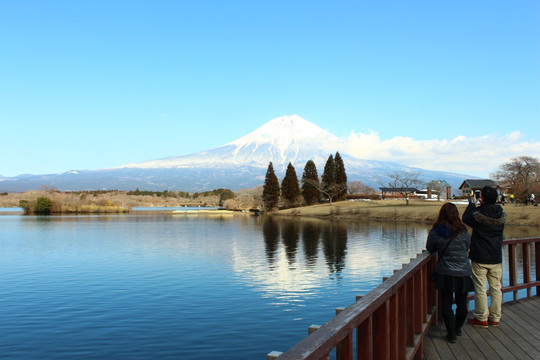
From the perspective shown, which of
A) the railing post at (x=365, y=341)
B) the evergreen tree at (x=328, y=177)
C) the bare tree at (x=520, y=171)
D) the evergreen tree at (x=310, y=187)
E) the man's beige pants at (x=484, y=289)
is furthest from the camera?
the evergreen tree at (x=310, y=187)

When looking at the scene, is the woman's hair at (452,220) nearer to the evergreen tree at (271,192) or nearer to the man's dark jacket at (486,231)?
the man's dark jacket at (486,231)

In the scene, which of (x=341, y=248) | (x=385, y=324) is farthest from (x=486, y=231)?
(x=341, y=248)

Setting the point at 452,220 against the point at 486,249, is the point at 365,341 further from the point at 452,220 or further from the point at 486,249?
the point at 486,249

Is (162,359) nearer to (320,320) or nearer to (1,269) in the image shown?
(320,320)

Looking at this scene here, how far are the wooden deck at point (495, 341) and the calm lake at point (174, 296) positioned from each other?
4.40m

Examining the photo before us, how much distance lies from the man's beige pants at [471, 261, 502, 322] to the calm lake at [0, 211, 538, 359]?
450 centimetres

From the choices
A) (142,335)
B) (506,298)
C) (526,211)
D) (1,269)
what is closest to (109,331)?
(142,335)

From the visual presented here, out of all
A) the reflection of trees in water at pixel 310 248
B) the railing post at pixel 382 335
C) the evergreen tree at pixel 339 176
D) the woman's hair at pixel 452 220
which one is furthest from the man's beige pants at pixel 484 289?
the evergreen tree at pixel 339 176

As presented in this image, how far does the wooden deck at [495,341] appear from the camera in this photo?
17.8ft

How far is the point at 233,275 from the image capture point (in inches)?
739

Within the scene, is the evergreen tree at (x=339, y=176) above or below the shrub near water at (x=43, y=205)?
above

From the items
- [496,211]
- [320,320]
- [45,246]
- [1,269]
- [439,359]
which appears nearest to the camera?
[439,359]

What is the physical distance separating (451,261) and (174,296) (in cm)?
1068

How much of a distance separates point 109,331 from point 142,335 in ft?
3.13
